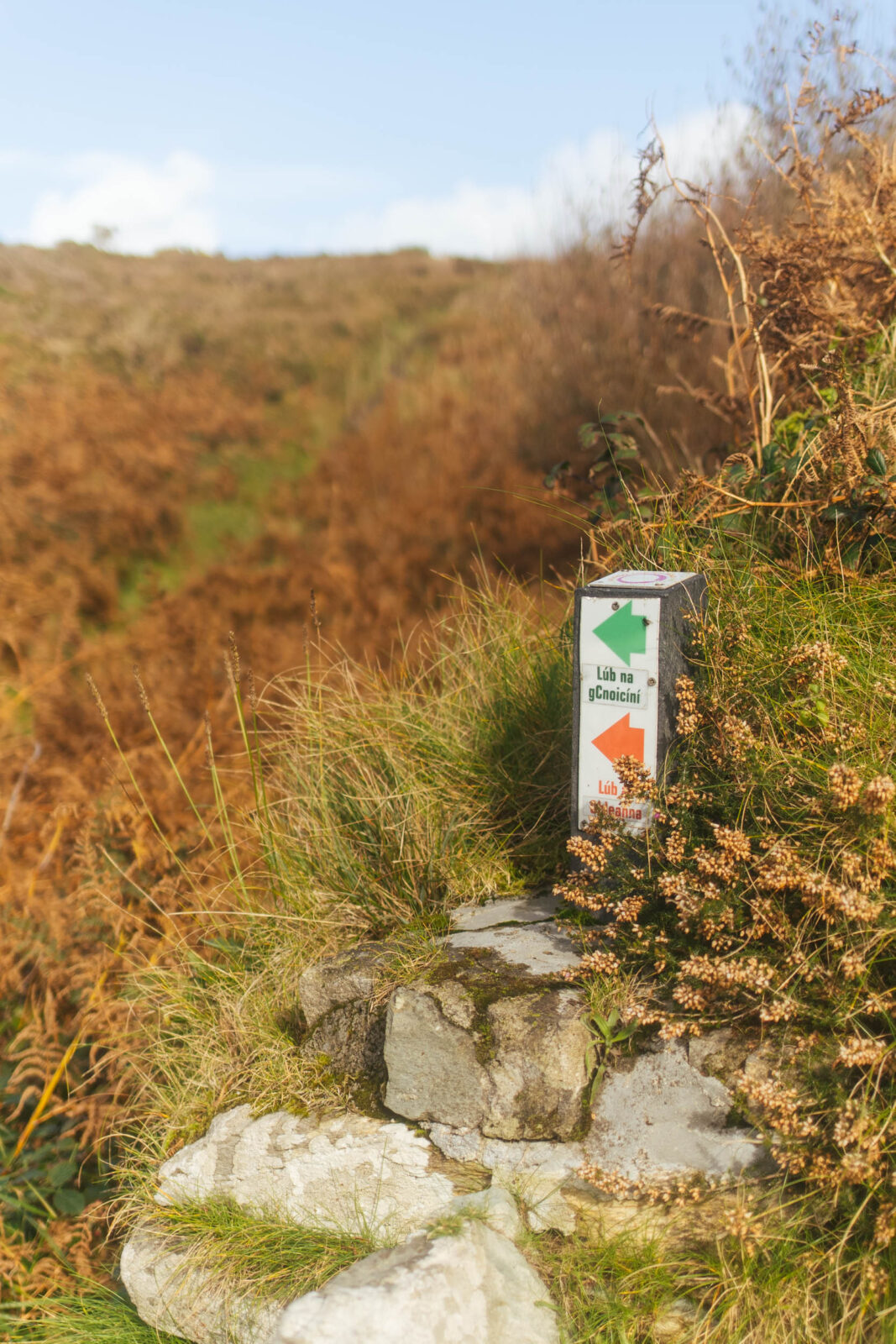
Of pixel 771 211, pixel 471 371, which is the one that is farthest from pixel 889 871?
pixel 471 371

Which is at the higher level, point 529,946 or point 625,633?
point 625,633

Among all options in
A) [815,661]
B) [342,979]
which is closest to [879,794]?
[815,661]

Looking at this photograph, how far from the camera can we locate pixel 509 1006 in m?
2.24

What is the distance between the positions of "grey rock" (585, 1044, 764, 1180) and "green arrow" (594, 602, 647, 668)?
970mm

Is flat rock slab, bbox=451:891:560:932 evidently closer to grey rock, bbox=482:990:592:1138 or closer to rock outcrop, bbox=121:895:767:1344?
rock outcrop, bbox=121:895:767:1344

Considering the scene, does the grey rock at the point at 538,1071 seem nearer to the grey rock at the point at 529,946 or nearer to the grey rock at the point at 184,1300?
the grey rock at the point at 529,946

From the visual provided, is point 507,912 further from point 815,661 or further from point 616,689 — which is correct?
point 815,661

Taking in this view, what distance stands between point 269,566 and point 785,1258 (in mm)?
6786

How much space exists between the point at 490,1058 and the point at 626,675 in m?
1.02

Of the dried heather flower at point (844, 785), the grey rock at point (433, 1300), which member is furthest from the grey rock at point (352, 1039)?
the dried heather flower at point (844, 785)

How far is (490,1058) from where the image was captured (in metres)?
2.20

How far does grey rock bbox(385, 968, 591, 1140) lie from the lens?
2.14m

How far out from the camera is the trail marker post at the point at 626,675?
241 cm

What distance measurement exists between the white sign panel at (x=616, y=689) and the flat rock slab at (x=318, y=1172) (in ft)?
3.17
